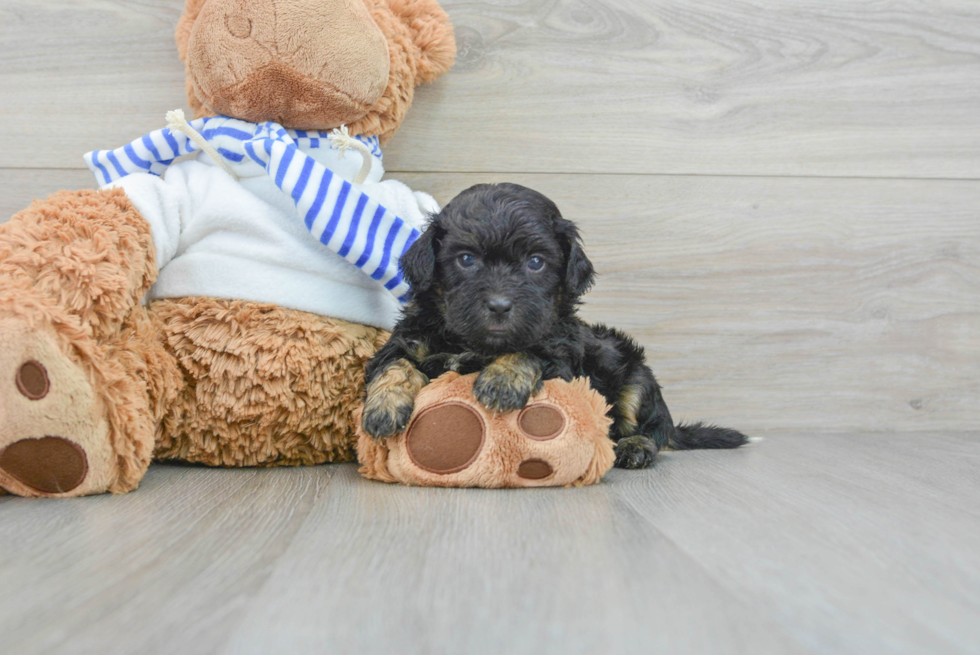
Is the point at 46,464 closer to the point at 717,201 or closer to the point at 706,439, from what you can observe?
the point at 706,439

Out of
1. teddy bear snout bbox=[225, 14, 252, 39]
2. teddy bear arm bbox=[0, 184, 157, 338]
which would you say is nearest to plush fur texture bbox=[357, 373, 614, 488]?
teddy bear arm bbox=[0, 184, 157, 338]

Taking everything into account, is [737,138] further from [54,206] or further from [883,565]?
[54,206]

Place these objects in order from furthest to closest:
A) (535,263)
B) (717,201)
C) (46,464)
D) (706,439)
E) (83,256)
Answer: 1. (717,201)
2. (706,439)
3. (535,263)
4. (83,256)
5. (46,464)

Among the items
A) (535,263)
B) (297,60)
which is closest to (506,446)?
(535,263)

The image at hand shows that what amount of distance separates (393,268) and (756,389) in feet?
5.01

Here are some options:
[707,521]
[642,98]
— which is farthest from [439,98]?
[707,521]

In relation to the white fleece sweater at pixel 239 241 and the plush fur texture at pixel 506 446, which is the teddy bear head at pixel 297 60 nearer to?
the white fleece sweater at pixel 239 241

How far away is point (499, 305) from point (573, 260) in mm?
294

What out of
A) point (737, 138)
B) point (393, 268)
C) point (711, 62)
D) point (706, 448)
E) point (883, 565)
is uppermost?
point (711, 62)

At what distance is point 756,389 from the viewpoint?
9.18ft

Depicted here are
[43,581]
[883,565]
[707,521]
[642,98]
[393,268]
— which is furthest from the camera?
[642,98]

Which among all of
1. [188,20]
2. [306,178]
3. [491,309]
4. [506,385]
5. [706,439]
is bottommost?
[706,439]

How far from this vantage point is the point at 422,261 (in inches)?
74.6

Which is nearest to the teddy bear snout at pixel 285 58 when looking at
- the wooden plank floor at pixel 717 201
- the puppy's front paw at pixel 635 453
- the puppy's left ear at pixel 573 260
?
the wooden plank floor at pixel 717 201
